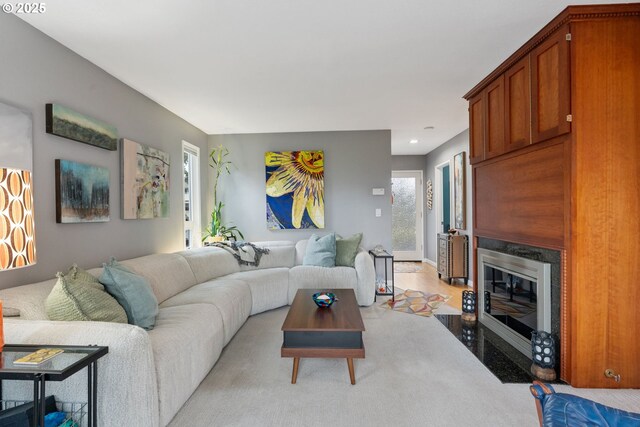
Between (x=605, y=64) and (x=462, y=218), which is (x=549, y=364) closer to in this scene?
(x=605, y=64)

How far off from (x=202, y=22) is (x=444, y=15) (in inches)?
61.4

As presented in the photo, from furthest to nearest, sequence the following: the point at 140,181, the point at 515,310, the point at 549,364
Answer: the point at 140,181, the point at 515,310, the point at 549,364

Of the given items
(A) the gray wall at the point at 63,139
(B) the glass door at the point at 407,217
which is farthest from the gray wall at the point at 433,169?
(A) the gray wall at the point at 63,139

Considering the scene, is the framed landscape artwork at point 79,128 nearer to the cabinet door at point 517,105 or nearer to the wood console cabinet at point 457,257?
the cabinet door at point 517,105

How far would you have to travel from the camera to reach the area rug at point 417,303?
376 centimetres

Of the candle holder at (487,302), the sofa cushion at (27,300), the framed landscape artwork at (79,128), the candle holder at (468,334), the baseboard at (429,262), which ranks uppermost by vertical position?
the framed landscape artwork at (79,128)

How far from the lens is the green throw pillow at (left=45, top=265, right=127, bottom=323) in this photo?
169 cm

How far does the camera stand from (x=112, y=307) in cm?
187

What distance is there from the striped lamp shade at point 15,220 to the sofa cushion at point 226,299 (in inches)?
59.4

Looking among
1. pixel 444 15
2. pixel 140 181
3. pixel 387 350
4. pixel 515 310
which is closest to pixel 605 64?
pixel 444 15

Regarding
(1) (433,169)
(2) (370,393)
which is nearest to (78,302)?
(2) (370,393)

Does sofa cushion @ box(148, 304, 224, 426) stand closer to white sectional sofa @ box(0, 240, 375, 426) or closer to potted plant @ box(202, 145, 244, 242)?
white sectional sofa @ box(0, 240, 375, 426)

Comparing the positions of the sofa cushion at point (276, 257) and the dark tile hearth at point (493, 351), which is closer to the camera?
the dark tile hearth at point (493, 351)

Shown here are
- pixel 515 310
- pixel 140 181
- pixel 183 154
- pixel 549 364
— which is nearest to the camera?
pixel 549 364
